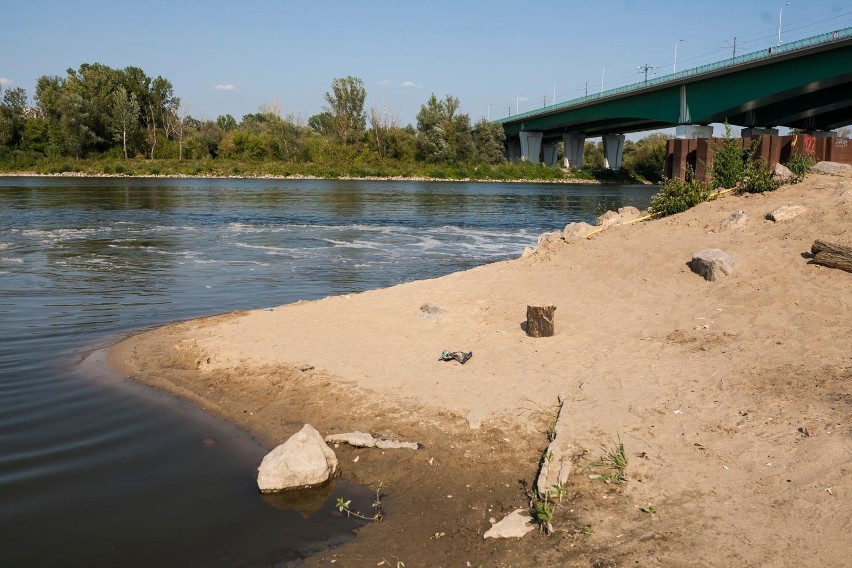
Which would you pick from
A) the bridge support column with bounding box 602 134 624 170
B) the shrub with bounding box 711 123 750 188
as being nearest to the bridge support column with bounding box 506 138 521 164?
the bridge support column with bounding box 602 134 624 170

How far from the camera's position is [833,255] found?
10133 millimetres

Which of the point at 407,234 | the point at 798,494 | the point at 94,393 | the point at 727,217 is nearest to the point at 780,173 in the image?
the point at 727,217

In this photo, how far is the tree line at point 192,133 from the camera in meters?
91.1

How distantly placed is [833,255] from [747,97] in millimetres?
46352

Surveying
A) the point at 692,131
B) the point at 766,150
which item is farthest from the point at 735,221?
the point at 692,131

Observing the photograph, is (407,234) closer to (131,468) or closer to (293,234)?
(293,234)

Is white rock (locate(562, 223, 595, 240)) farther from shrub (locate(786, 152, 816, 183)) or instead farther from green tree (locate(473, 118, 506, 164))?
green tree (locate(473, 118, 506, 164))

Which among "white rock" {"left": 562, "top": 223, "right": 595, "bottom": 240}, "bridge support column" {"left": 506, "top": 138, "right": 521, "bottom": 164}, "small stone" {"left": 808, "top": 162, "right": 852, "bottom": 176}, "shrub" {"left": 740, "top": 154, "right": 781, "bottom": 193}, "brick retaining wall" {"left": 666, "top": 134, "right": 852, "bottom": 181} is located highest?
"bridge support column" {"left": 506, "top": 138, "right": 521, "bottom": 164}

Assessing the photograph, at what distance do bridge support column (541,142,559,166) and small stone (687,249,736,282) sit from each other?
4063 inches

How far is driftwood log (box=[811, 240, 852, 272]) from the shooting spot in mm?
9977

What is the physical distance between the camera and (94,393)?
9.09m

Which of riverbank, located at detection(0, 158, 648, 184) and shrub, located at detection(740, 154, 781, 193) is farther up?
riverbank, located at detection(0, 158, 648, 184)

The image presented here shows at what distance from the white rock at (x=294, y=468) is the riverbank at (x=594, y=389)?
0.36 m

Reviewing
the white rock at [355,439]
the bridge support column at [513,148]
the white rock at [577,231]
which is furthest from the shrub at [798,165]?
the bridge support column at [513,148]
